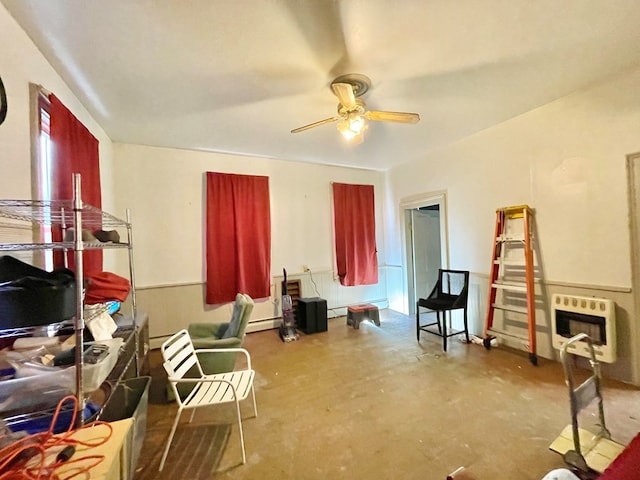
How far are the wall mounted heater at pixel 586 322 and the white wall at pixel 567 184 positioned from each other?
0.13m

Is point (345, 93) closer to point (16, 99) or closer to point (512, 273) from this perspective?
point (16, 99)

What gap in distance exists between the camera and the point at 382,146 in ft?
12.9

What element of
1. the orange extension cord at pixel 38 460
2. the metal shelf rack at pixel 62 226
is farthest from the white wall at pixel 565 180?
the metal shelf rack at pixel 62 226

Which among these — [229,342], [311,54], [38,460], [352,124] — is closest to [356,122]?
[352,124]

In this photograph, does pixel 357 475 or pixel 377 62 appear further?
pixel 377 62

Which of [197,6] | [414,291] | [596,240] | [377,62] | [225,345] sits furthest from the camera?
[414,291]

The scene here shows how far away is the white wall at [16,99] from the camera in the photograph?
1486 millimetres

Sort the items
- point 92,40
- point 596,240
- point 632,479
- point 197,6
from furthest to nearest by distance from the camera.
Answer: point 596,240, point 92,40, point 197,6, point 632,479

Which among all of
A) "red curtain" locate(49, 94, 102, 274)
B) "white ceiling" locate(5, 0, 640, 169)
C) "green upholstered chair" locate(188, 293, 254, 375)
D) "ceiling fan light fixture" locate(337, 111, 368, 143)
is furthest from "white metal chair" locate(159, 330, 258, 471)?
"ceiling fan light fixture" locate(337, 111, 368, 143)

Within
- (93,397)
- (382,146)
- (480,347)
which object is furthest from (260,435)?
(382,146)

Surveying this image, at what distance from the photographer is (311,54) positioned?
1.91m

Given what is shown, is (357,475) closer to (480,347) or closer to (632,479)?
(632,479)

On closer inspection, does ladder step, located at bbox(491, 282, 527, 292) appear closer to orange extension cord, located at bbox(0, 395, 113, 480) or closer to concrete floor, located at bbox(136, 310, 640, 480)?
concrete floor, located at bbox(136, 310, 640, 480)

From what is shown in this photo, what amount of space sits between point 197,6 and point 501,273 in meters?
3.73
